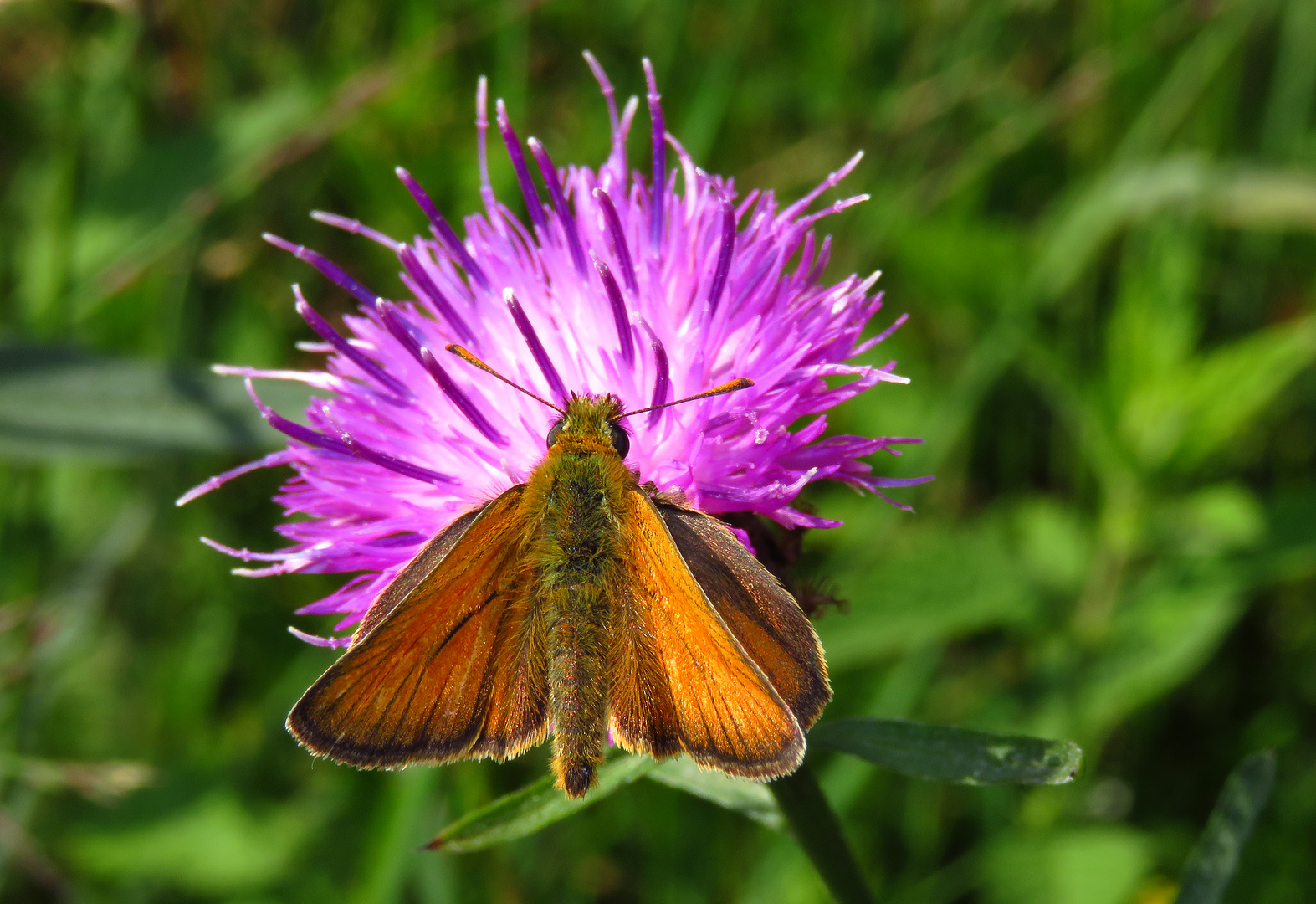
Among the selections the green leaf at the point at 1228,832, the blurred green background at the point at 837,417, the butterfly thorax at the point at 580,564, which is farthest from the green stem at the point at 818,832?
the blurred green background at the point at 837,417

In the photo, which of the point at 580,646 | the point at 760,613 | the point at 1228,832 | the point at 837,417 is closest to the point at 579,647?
the point at 580,646

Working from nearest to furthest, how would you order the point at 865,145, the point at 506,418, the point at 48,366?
the point at 506,418 < the point at 48,366 < the point at 865,145

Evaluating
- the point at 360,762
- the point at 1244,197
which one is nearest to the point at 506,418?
the point at 360,762

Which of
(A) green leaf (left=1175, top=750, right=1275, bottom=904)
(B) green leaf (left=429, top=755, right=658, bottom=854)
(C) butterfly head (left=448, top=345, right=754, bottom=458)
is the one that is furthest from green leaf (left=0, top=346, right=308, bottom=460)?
(A) green leaf (left=1175, top=750, right=1275, bottom=904)

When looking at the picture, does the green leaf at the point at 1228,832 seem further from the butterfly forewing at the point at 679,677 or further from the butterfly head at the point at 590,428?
the butterfly head at the point at 590,428

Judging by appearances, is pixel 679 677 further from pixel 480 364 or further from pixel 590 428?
pixel 480 364

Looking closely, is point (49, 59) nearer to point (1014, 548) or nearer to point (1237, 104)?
point (1014, 548)

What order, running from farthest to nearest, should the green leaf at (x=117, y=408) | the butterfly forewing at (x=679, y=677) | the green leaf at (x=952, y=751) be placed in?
the green leaf at (x=117, y=408)
the green leaf at (x=952, y=751)
the butterfly forewing at (x=679, y=677)
